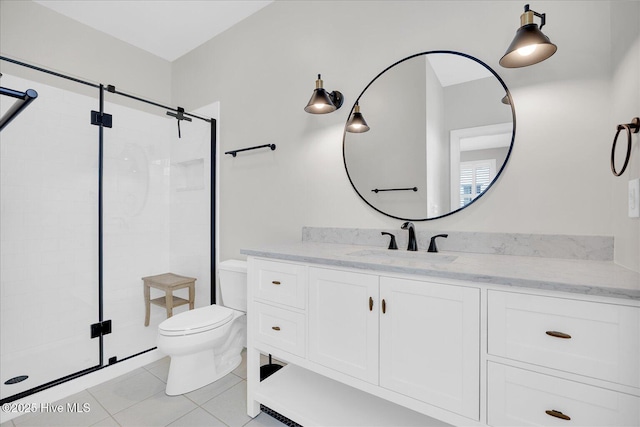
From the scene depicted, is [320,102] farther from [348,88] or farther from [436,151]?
[436,151]

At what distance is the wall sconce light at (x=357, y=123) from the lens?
6.24 ft

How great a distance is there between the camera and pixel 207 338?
1927 millimetres

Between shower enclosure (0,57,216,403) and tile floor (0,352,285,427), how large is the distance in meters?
0.23

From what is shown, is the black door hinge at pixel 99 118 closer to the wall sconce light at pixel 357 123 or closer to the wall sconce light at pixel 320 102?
the wall sconce light at pixel 320 102

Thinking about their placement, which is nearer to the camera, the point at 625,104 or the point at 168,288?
the point at 625,104

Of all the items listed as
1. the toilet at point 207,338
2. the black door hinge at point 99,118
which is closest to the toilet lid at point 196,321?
the toilet at point 207,338

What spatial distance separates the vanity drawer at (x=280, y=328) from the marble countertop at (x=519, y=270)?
29cm

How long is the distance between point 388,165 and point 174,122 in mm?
2303

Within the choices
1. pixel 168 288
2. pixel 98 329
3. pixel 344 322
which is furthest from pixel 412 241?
pixel 98 329

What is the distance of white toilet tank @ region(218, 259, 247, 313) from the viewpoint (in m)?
2.22

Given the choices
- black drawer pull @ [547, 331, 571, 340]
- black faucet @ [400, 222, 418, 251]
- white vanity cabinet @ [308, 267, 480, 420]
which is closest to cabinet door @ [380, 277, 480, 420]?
white vanity cabinet @ [308, 267, 480, 420]

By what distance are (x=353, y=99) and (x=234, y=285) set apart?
1568 mm

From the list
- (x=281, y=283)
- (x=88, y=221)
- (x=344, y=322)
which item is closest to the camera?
(x=344, y=322)

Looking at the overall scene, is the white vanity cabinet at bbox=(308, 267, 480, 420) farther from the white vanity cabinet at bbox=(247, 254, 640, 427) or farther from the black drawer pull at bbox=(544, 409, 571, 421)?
the black drawer pull at bbox=(544, 409, 571, 421)
